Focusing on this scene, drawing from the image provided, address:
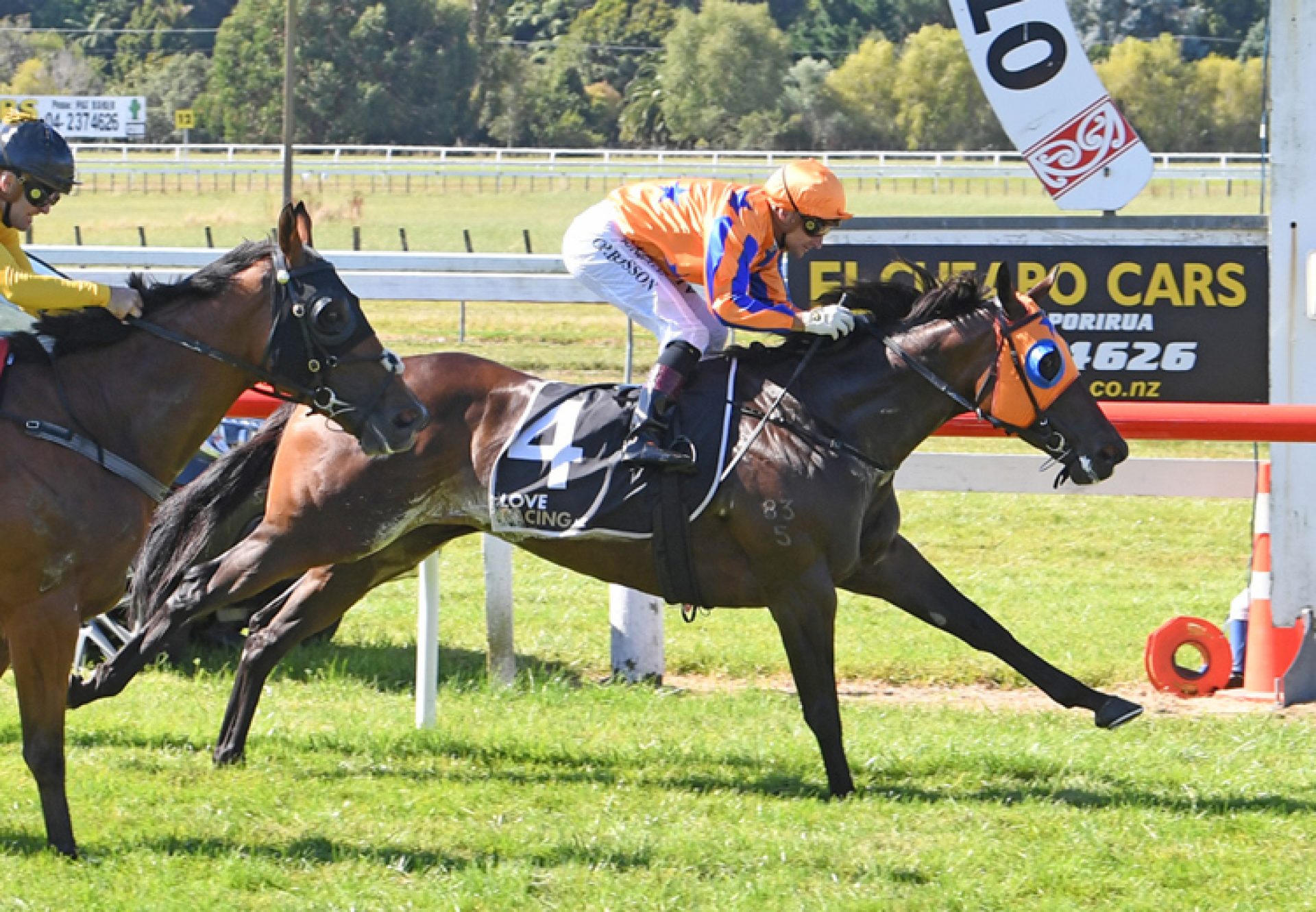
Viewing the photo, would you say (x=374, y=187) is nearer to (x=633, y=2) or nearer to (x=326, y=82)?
(x=326, y=82)

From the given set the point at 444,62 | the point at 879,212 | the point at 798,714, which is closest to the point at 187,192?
the point at 879,212

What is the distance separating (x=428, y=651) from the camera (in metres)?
6.11

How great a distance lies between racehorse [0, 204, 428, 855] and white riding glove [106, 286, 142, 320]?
0.04 meters

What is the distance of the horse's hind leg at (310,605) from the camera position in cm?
580

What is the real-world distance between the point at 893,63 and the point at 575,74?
1250 centimetres

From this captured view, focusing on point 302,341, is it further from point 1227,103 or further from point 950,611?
point 1227,103

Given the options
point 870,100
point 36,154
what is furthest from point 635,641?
point 870,100

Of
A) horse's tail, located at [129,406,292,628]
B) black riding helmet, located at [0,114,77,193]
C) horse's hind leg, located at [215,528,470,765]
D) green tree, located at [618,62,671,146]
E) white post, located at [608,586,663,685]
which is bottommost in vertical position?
white post, located at [608,586,663,685]

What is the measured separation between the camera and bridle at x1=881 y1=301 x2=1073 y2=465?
5.57 metres

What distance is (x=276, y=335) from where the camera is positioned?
4832 millimetres

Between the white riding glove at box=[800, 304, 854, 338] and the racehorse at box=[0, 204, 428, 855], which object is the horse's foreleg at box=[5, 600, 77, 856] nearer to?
the racehorse at box=[0, 204, 428, 855]

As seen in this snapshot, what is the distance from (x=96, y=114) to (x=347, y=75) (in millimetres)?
10516

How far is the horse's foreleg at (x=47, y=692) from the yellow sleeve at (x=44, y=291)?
2.71ft

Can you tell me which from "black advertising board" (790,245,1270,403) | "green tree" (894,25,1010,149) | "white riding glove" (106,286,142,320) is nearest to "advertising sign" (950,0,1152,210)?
"black advertising board" (790,245,1270,403)
